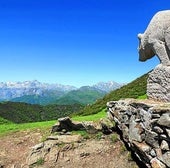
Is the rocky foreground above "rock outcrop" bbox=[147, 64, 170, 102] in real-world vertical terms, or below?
below

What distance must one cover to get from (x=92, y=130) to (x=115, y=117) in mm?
2200

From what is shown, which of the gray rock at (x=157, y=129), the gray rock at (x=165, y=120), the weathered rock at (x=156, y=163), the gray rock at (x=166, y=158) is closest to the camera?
the gray rock at (x=165, y=120)

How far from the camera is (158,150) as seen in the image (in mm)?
13297

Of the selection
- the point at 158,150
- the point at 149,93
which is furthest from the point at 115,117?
the point at 158,150

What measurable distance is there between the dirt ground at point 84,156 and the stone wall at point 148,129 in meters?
1.05

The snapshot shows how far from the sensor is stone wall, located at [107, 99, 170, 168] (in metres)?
12.6

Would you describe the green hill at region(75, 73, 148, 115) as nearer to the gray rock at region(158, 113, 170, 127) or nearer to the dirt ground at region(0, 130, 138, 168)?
the dirt ground at region(0, 130, 138, 168)

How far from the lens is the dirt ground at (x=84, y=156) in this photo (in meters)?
17.4

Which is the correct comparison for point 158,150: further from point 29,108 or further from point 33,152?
point 29,108

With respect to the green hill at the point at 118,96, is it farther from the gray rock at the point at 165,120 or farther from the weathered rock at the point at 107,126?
the gray rock at the point at 165,120

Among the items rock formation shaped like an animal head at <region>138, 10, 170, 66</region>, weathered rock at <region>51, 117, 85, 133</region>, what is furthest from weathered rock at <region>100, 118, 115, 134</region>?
rock formation shaped like an animal head at <region>138, 10, 170, 66</region>

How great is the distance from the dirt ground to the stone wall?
3.45 feet

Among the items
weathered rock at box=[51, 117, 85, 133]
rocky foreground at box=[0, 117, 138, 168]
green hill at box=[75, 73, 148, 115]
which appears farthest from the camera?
green hill at box=[75, 73, 148, 115]

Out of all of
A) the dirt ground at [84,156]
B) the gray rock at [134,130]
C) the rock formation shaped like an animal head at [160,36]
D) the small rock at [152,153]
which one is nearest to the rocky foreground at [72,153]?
the dirt ground at [84,156]
